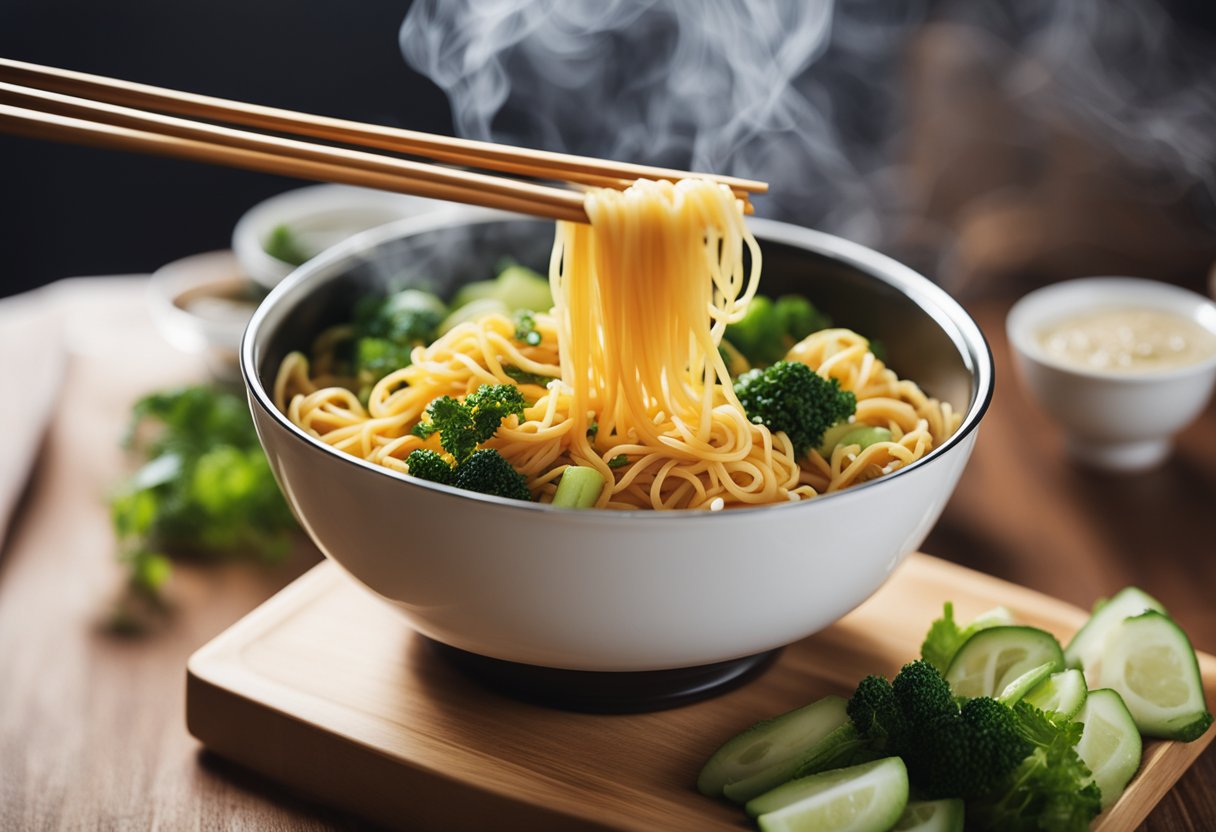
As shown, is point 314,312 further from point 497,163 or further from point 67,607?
point 67,607

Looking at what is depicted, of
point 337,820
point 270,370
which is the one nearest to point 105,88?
point 270,370

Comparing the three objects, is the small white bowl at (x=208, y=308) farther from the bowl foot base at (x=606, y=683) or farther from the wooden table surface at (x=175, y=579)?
the bowl foot base at (x=606, y=683)

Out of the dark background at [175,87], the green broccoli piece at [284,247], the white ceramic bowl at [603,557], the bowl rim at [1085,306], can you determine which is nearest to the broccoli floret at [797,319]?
the white ceramic bowl at [603,557]

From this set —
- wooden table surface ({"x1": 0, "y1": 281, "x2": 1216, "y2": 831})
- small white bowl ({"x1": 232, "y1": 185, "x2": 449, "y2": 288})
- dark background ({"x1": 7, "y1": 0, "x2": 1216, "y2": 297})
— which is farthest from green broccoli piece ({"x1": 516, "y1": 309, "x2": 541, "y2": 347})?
dark background ({"x1": 7, "y1": 0, "x2": 1216, "y2": 297})

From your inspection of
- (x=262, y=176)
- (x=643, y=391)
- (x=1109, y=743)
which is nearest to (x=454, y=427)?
(x=643, y=391)

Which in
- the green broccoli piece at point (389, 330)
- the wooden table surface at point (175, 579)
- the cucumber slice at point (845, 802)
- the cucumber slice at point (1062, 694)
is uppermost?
the green broccoli piece at point (389, 330)

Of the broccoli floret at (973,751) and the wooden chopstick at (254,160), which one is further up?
the wooden chopstick at (254,160)
